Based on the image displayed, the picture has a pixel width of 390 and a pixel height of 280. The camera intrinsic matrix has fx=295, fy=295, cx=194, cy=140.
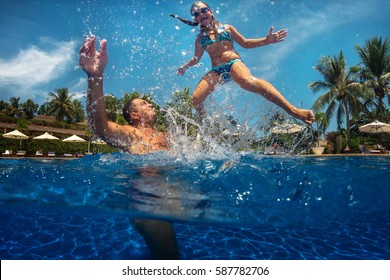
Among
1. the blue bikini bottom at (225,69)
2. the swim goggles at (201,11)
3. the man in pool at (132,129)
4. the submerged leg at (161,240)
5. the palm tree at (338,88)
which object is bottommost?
the submerged leg at (161,240)

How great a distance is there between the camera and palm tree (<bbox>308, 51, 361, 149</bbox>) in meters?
26.2

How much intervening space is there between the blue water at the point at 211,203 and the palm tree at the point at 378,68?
83.8 feet

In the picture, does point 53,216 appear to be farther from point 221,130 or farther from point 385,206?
point 385,206

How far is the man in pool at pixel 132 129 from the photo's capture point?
10.1ft

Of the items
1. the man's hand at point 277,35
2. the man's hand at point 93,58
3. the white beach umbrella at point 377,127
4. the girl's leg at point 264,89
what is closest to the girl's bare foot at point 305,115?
the girl's leg at point 264,89

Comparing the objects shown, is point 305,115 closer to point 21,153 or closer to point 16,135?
point 21,153

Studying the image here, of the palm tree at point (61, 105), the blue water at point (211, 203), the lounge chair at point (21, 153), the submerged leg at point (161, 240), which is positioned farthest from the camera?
the palm tree at point (61, 105)

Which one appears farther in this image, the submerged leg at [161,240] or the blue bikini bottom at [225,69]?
the blue bikini bottom at [225,69]

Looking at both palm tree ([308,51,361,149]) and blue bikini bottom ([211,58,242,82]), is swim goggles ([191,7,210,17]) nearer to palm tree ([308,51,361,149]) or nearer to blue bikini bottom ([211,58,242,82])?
blue bikini bottom ([211,58,242,82])

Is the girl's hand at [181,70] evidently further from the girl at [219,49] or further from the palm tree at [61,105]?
the palm tree at [61,105]

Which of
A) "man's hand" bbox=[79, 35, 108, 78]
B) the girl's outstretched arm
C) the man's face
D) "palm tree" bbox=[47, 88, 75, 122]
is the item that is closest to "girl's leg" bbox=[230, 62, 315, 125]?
the girl's outstretched arm

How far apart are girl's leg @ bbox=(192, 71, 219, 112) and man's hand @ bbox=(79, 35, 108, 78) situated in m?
1.67

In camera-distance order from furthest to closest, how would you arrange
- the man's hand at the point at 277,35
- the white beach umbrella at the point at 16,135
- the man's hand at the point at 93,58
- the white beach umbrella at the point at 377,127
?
the white beach umbrella at the point at 16,135 < the white beach umbrella at the point at 377,127 < the man's hand at the point at 277,35 < the man's hand at the point at 93,58

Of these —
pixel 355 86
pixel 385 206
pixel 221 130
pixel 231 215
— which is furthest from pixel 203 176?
pixel 355 86
